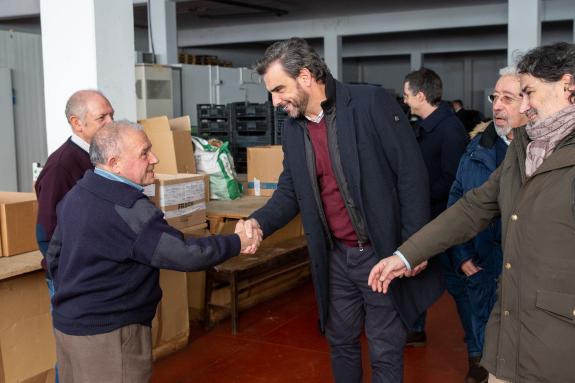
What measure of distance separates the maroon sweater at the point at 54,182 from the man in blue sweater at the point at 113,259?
43 centimetres

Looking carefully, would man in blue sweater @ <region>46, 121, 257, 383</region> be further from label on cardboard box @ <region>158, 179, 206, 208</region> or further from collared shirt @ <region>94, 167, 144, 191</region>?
label on cardboard box @ <region>158, 179, 206, 208</region>

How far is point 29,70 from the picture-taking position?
253 inches

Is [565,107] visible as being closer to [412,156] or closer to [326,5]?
[412,156]

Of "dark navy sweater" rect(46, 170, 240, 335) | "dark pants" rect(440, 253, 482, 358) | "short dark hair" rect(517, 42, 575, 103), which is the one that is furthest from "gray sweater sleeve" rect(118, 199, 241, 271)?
"dark pants" rect(440, 253, 482, 358)

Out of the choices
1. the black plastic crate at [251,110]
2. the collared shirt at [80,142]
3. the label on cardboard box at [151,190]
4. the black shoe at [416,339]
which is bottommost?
the black shoe at [416,339]

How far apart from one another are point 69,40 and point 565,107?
2786 millimetres

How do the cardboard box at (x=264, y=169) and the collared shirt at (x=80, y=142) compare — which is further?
the cardboard box at (x=264, y=169)

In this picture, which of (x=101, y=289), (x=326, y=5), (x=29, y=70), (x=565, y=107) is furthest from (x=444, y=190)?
(x=326, y=5)

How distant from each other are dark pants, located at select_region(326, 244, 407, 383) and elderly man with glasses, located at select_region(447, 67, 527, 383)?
2.06 feet

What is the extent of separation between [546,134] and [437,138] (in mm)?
1867

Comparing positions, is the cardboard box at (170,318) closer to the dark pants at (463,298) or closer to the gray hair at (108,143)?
the dark pants at (463,298)

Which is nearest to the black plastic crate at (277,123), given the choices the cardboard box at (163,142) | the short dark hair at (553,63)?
the cardboard box at (163,142)

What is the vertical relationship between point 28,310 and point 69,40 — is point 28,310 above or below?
below

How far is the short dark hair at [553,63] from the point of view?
1.73 metres
